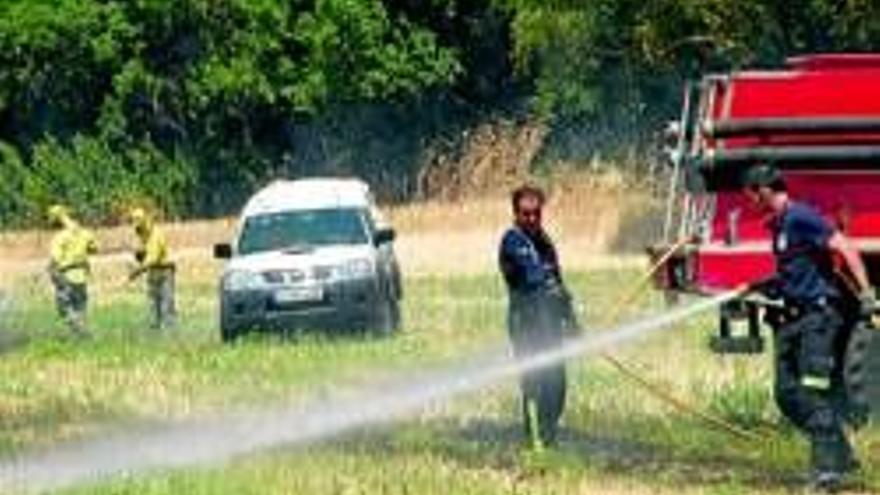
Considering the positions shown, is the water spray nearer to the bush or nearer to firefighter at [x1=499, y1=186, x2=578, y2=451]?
firefighter at [x1=499, y1=186, x2=578, y2=451]

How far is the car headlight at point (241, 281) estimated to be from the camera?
26.3 metres

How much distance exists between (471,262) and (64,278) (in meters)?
14.6

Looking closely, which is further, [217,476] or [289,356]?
[289,356]

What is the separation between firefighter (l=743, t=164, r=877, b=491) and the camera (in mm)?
13078

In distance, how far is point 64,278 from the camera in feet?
92.8

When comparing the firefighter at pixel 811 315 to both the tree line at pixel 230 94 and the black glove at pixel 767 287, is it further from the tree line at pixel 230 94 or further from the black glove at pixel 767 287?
the tree line at pixel 230 94

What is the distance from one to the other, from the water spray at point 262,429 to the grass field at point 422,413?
0.33 metres

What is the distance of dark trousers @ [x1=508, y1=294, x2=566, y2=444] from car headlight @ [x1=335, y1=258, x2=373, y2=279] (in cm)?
1088

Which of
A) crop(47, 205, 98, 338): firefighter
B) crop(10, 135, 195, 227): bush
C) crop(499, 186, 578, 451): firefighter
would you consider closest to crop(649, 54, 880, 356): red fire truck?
crop(499, 186, 578, 451): firefighter

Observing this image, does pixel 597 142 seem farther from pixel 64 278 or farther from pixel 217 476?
pixel 217 476

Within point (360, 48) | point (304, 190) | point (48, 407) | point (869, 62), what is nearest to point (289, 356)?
point (48, 407)

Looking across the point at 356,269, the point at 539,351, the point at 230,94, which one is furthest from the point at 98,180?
the point at 539,351

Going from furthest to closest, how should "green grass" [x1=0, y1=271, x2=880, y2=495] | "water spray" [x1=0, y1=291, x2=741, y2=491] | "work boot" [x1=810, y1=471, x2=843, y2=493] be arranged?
"water spray" [x1=0, y1=291, x2=741, y2=491]
"green grass" [x1=0, y1=271, x2=880, y2=495]
"work boot" [x1=810, y1=471, x2=843, y2=493]

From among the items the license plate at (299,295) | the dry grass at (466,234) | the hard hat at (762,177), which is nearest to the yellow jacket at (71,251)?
the license plate at (299,295)
